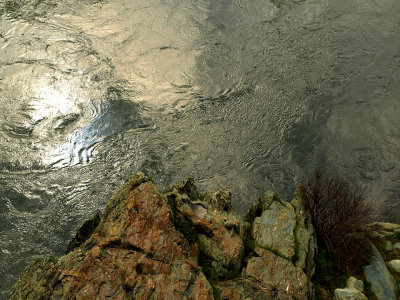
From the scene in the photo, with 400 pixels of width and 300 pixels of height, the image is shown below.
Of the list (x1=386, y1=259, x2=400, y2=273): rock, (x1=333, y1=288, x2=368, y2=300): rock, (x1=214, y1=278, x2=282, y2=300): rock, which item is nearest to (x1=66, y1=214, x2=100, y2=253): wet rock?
(x1=214, y1=278, x2=282, y2=300): rock

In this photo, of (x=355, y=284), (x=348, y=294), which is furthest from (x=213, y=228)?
(x=355, y=284)

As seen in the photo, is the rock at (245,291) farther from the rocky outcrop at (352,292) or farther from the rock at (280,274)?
the rocky outcrop at (352,292)

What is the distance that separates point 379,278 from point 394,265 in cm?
72

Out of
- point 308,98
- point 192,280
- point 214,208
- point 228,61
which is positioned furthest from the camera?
point 228,61

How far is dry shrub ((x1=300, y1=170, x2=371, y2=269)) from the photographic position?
7.96m

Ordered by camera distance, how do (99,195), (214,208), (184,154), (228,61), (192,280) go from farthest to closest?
(228,61), (184,154), (99,195), (214,208), (192,280)

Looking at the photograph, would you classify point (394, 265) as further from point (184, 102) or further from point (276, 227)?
point (184, 102)

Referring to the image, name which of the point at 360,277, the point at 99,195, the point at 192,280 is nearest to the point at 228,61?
the point at 99,195

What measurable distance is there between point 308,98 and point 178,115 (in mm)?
4777

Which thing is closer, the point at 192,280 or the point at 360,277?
the point at 192,280

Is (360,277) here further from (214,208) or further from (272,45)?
(272,45)

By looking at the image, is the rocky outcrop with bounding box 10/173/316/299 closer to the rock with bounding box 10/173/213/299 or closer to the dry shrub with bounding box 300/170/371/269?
the rock with bounding box 10/173/213/299

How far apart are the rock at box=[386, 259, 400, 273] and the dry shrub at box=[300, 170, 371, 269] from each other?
60 cm

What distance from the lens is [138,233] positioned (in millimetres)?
5949
